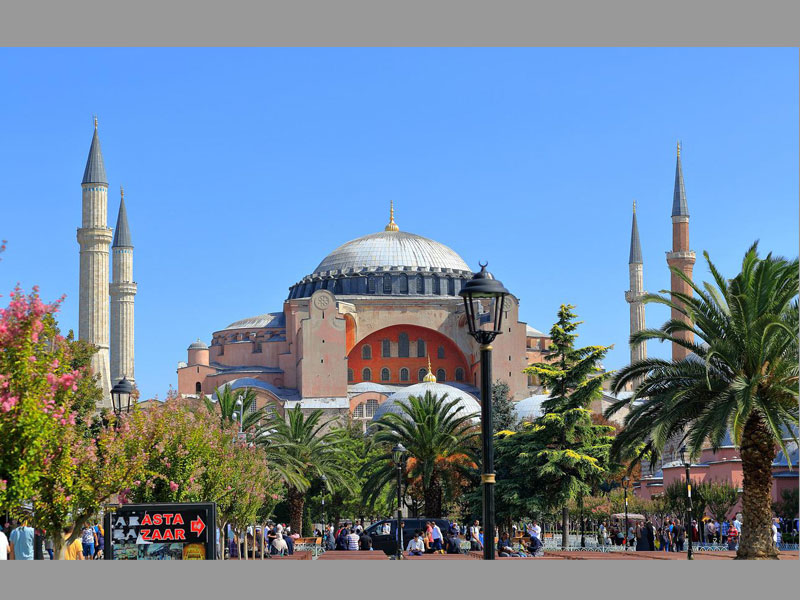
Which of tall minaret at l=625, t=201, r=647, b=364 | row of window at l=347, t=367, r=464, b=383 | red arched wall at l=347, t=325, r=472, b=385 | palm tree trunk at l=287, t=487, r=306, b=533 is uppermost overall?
tall minaret at l=625, t=201, r=647, b=364

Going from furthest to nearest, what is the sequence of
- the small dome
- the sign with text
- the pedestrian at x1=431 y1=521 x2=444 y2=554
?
1. the small dome
2. the pedestrian at x1=431 y1=521 x2=444 y2=554
3. the sign with text

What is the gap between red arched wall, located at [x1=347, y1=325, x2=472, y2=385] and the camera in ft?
211

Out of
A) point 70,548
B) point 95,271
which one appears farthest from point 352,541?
point 95,271

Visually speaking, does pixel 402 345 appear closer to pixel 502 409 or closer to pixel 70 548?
pixel 502 409

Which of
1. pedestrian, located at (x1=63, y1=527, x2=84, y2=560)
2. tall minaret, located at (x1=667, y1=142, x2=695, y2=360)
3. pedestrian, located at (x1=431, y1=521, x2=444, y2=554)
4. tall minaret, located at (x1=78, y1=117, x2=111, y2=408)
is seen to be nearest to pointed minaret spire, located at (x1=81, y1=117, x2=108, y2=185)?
tall minaret, located at (x1=78, y1=117, x2=111, y2=408)

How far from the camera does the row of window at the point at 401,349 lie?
64.8 m

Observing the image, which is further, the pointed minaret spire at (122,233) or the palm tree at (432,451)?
the pointed minaret spire at (122,233)

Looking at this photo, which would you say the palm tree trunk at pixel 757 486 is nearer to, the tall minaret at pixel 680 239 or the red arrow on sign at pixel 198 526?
the red arrow on sign at pixel 198 526

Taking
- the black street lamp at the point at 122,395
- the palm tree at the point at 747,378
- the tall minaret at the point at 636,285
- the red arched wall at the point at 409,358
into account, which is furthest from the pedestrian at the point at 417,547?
the tall minaret at the point at 636,285

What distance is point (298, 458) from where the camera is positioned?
36188mm

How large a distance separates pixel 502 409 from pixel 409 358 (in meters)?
14.1

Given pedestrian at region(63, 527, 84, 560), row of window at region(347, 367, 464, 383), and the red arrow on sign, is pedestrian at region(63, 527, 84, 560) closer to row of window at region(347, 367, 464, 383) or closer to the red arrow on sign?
the red arrow on sign

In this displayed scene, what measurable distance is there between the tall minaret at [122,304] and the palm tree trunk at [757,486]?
41.9 m

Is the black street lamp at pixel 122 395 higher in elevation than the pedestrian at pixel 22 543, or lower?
higher
